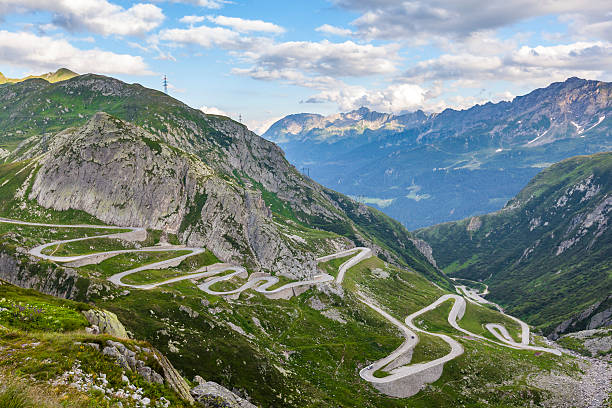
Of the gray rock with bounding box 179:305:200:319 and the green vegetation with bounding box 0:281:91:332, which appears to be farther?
the gray rock with bounding box 179:305:200:319

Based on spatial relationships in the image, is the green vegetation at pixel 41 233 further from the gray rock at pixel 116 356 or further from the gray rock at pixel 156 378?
the gray rock at pixel 156 378

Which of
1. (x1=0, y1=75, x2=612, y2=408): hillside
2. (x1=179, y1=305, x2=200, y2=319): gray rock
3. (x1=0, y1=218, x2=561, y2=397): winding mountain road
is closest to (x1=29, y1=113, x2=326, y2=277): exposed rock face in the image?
(x1=0, y1=75, x2=612, y2=408): hillside

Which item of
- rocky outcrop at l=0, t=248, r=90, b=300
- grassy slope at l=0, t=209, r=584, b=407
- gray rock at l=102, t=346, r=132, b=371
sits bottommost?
grassy slope at l=0, t=209, r=584, b=407

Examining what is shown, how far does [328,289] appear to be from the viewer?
164000mm

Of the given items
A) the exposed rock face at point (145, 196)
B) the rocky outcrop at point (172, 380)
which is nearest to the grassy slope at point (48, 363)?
the rocky outcrop at point (172, 380)

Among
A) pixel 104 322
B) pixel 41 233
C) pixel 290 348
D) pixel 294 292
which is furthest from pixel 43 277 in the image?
pixel 294 292

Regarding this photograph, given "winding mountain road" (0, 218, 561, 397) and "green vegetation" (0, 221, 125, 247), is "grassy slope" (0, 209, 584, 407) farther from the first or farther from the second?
"green vegetation" (0, 221, 125, 247)

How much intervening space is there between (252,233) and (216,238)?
20754 mm

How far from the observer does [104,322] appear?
1827 inches

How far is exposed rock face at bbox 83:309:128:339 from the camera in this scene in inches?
1769

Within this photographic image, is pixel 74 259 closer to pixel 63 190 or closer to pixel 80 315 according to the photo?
pixel 63 190

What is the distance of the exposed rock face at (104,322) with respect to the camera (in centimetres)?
4494

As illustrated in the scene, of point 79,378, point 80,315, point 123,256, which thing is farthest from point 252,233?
point 79,378

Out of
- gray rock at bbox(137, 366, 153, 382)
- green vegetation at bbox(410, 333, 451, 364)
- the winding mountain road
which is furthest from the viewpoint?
green vegetation at bbox(410, 333, 451, 364)
